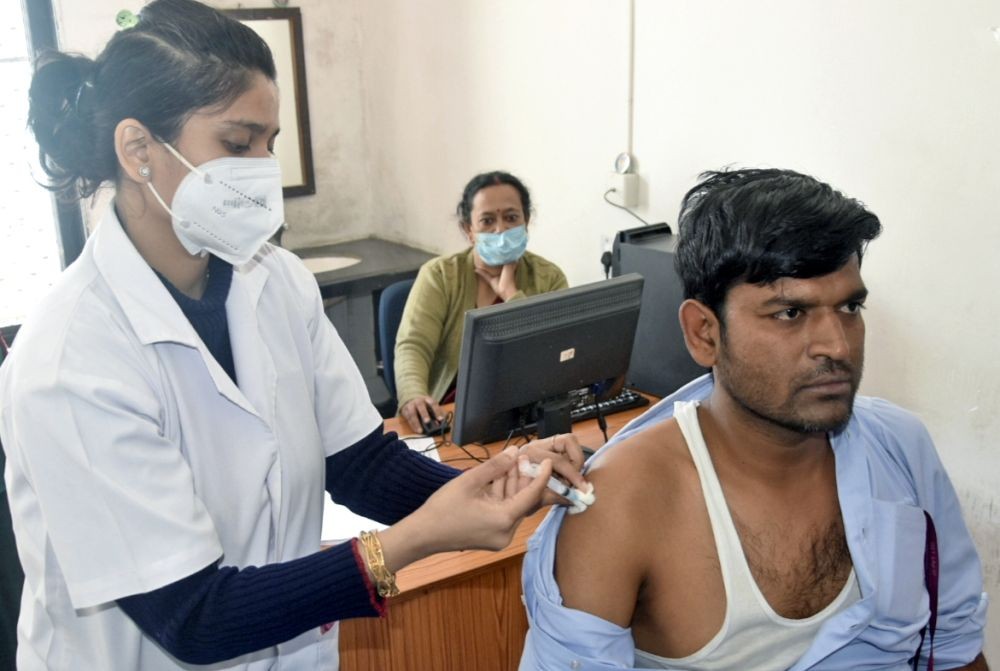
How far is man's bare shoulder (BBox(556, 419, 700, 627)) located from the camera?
1175 millimetres

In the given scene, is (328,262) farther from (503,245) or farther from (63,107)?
(63,107)

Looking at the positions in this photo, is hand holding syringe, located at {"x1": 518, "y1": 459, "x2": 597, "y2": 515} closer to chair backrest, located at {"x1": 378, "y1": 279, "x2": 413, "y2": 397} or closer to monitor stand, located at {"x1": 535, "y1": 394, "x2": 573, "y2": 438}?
monitor stand, located at {"x1": 535, "y1": 394, "x2": 573, "y2": 438}

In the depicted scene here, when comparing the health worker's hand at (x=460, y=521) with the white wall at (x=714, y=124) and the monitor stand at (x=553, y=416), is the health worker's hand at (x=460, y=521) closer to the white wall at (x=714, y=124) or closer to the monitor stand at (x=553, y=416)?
the monitor stand at (x=553, y=416)

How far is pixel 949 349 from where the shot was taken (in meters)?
2.20

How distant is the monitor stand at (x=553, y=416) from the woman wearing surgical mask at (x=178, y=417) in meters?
0.78

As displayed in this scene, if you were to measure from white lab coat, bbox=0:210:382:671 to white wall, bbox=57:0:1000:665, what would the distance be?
5.10 feet

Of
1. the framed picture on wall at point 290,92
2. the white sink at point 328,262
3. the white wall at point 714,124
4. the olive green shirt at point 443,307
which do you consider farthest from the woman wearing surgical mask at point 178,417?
the framed picture on wall at point 290,92

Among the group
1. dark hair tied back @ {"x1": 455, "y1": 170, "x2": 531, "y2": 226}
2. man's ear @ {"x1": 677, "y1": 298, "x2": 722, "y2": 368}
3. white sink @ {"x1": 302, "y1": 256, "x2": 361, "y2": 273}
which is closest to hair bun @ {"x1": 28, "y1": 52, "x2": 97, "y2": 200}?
man's ear @ {"x1": 677, "y1": 298, "x2": 722, "y2": 368}

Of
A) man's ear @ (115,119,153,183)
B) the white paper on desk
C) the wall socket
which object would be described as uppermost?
man's ear @ (115,119,153,183)

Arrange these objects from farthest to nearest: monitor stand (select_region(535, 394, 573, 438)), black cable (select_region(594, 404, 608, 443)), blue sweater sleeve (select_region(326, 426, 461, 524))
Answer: black cable (select_region(594, 404, 608, 443)) < monitor stand (select_region(535, 394, 573, 438)) < blue sweater sleeve (select_region(326, 426, 461, 524))

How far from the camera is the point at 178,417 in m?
1.15

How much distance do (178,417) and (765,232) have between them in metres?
0.78

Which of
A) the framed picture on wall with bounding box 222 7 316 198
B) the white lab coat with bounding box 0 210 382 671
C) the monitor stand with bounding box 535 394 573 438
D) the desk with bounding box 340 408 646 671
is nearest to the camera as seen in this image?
the white lab coat with bounding box 0 210 382 671

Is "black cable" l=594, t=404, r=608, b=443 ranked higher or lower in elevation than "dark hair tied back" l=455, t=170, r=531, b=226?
lower
